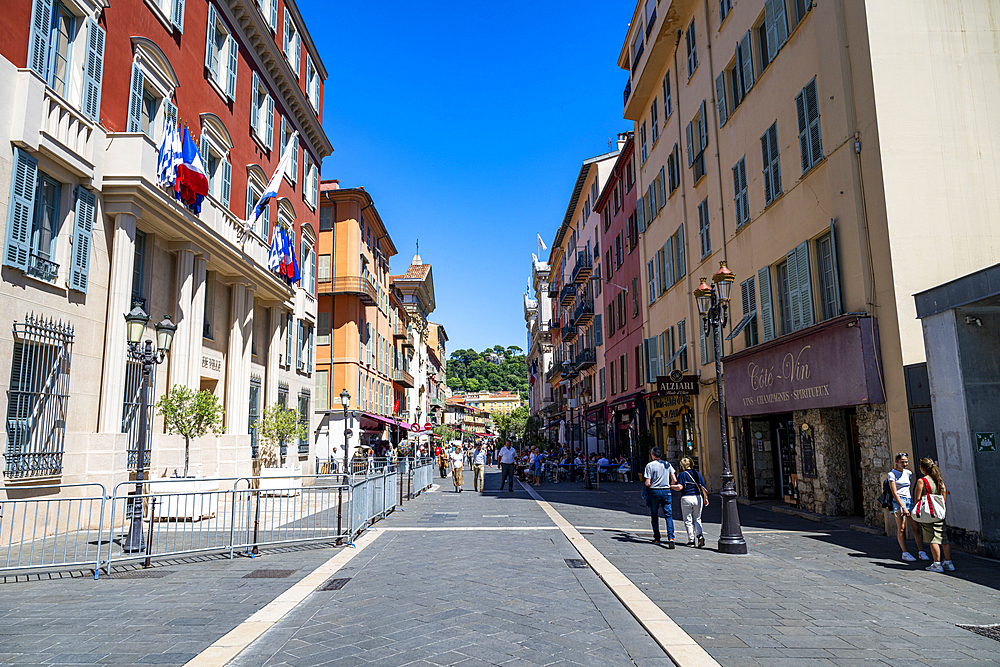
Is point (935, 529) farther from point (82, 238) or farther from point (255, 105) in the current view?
point (255, 105)

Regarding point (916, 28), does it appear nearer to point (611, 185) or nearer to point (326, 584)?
point (326, 584)

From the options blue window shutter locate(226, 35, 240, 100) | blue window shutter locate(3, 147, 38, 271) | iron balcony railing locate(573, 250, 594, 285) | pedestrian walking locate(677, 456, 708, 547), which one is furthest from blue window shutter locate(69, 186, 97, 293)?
iron balcony railing locate(573, 250, 594, 285)

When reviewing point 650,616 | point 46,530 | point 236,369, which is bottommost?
point 650,616

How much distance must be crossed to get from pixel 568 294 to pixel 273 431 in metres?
31.0

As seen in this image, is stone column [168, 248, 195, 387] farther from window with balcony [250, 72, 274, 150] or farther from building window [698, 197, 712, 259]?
building window [698, 197, 712, 259]

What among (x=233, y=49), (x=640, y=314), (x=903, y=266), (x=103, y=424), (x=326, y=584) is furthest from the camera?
(x=640, y=314)

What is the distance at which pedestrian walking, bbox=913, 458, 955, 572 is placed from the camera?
8.64 metres

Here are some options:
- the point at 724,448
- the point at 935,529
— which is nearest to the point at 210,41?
the point at 724,448

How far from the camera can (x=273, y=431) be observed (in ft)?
69.3

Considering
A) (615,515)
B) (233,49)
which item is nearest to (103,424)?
(615,515)

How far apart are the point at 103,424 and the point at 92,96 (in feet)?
21.3

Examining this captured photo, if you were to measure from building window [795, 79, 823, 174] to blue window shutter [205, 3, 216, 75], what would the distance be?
1548cm

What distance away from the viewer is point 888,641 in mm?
5559

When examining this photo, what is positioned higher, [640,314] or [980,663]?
[640,314]
